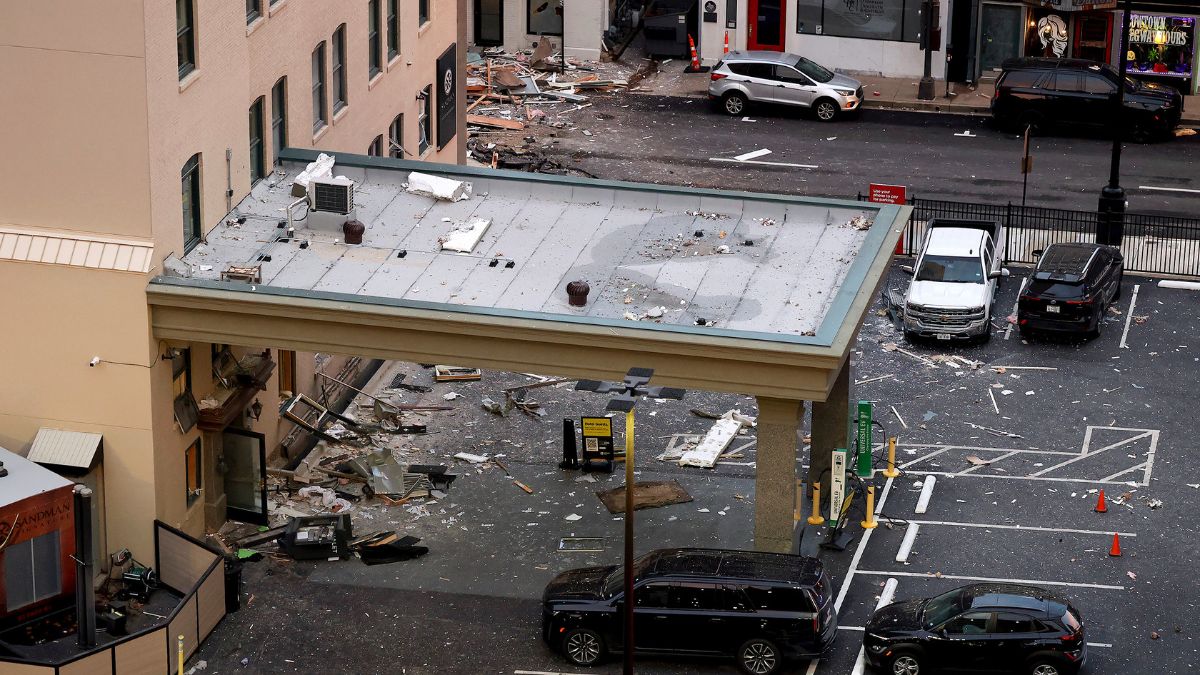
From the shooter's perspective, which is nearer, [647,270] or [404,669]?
[404,669]

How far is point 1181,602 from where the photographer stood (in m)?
30.8

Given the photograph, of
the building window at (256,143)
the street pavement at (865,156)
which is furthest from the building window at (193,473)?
the street pavement at (865,156)

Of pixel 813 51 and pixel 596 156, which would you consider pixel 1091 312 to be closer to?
pixel 596 156

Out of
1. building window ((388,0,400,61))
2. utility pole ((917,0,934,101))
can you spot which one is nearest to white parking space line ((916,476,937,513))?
building window ((388,0,400,61))

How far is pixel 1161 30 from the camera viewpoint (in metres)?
58.4

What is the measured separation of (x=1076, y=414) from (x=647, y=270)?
34.7ft

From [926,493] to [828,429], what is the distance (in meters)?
2.41

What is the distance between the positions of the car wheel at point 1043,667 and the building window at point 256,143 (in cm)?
1563

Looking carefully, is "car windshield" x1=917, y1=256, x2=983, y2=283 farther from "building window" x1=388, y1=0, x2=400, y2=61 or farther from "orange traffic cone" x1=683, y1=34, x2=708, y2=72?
"orange traffic cone" x1=683, y1=34, x2=708, y2=72

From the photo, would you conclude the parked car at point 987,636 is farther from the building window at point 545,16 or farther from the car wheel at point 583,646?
the building window at point 545,16

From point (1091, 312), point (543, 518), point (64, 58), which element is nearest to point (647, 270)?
point (543, 518)

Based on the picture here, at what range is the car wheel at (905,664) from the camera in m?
28.4

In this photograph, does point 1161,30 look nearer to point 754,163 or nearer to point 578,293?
point 754,163

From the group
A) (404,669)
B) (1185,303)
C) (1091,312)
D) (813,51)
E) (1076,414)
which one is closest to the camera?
(404,669)
